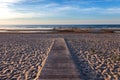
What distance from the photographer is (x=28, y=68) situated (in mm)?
8461

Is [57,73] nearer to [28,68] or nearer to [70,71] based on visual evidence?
[70,71]

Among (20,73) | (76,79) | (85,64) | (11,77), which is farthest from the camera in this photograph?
(85,64)

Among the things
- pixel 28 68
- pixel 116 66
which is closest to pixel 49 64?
pixel 28 68

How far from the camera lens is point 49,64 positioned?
789 centimetres

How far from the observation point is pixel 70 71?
681 centimetres

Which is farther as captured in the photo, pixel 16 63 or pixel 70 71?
pixel 16 63

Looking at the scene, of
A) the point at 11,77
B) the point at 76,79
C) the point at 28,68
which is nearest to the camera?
the point at 76,79

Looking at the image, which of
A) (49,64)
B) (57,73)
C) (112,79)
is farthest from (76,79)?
(49,64)

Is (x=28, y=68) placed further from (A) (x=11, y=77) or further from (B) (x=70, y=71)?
(B) (x=70, y=71)

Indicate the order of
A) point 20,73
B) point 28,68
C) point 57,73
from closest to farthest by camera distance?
point 57,73 → point 20,73 → point 28,68

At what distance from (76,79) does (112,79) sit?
1.56 meters

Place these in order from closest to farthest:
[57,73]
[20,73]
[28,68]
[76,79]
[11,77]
Answer: [76,79], [57,73], [11,77], [20,73], [28,68]

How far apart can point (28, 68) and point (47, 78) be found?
259 cm

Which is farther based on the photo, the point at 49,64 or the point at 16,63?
the point at 16,63
